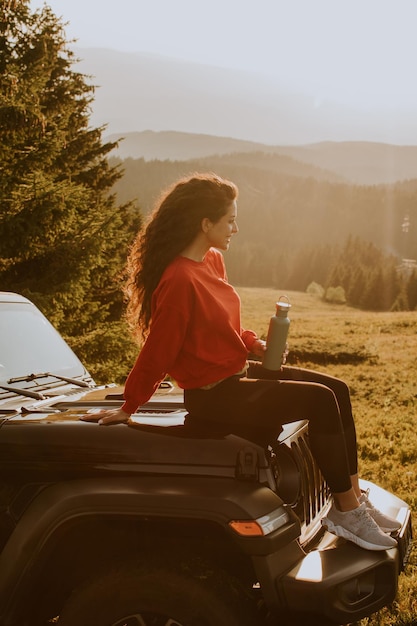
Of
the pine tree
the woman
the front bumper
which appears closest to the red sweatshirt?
the woman

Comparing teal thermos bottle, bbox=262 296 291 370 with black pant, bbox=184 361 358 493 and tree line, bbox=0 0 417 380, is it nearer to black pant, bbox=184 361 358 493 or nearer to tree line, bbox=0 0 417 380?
black pant, bbox=184 361 358 493

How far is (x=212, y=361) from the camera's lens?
10.5 ft

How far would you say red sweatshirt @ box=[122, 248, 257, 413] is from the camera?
308cm

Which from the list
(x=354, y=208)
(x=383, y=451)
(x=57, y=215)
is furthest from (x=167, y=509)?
(x=354, y=208)

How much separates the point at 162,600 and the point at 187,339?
1.17 m

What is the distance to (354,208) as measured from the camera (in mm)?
197750

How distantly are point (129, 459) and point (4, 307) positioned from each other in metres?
1.99

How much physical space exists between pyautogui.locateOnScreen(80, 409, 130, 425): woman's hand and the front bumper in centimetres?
95

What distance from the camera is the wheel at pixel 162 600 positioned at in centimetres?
253

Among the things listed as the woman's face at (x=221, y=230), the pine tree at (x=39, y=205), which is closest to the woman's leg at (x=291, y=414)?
the woman's face at (x=221, y=230)

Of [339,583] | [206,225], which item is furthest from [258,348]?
[339,583]

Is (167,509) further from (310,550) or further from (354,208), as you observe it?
(354,208)

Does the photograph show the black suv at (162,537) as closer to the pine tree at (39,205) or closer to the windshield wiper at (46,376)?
the windshield wiper at (46,376)

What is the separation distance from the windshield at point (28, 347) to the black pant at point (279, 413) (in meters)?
1.38
